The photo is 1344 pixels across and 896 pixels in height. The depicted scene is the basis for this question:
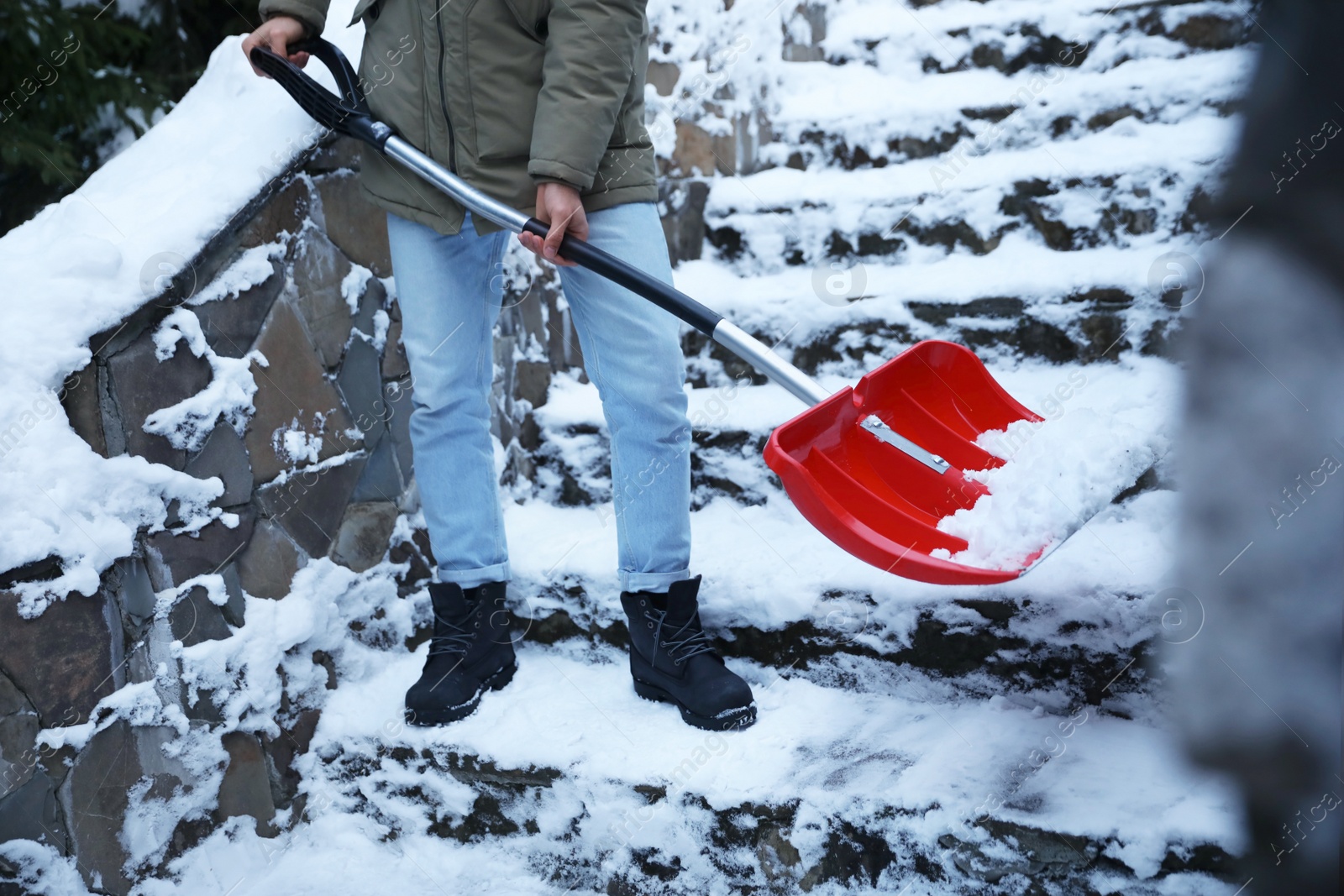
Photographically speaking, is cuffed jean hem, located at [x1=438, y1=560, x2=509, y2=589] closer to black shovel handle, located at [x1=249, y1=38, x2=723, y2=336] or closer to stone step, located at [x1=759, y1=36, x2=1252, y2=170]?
black shovel handle, located at [x1=249, y1=38, x2=723, y2=336]

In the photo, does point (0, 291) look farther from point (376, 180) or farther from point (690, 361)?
point (690, 361)

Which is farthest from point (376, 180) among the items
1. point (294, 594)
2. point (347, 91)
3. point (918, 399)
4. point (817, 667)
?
point (817, 667)

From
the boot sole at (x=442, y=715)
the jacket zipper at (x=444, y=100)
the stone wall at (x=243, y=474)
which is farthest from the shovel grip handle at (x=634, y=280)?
the boot sole at (x=442, y=715)

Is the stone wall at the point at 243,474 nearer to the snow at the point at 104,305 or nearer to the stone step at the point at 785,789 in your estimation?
the snow at the point at 104,305

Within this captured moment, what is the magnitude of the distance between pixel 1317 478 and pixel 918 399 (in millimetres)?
1017

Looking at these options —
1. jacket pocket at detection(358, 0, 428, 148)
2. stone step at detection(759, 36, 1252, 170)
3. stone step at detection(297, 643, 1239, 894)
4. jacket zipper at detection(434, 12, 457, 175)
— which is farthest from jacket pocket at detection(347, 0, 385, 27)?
stone step at detection(297, 643, 1239, 894)

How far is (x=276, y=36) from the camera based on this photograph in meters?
1.54

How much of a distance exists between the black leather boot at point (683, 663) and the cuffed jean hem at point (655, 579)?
0.01 m

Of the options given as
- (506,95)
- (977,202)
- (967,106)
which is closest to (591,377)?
(506,95)

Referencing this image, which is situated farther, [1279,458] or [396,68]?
[396,68]

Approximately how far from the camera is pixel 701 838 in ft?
4.58

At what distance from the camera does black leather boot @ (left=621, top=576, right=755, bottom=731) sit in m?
1.51

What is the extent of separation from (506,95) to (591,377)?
0.48 m

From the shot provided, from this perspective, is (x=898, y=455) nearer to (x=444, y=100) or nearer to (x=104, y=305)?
(x=444, y=100)
